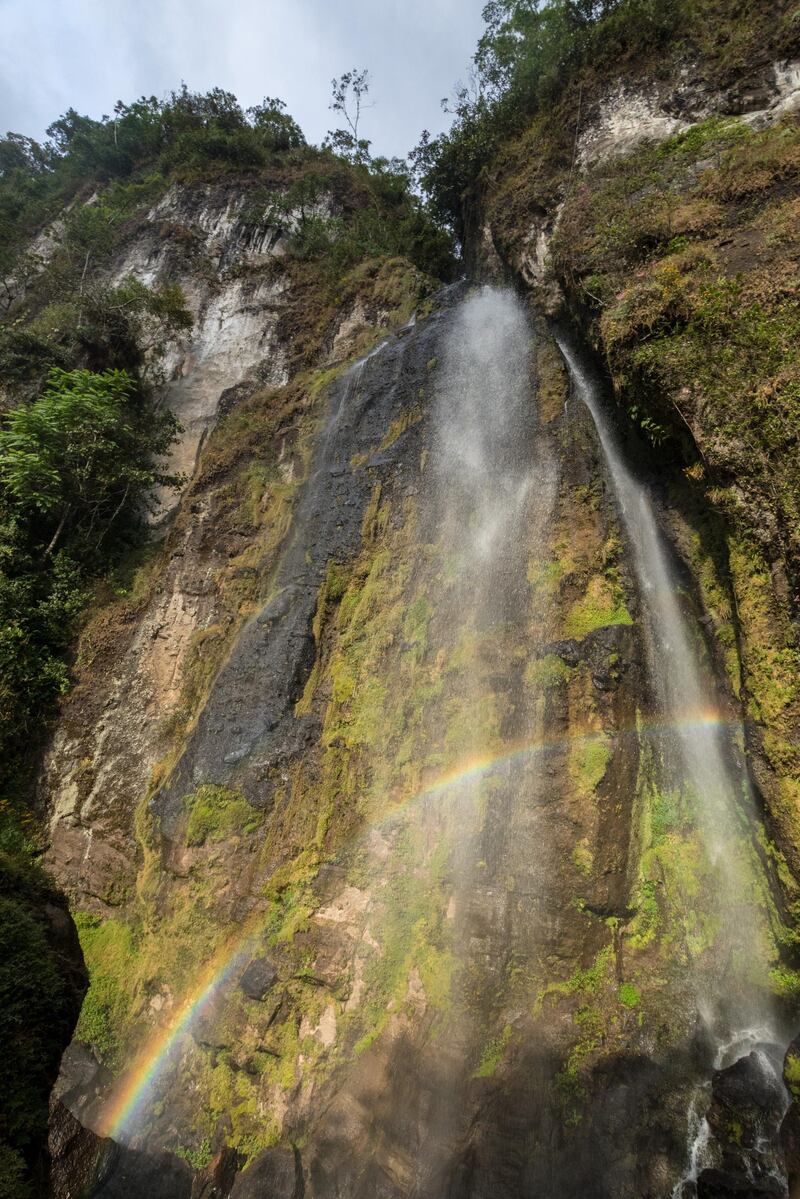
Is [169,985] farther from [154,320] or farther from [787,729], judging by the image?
[154,320]

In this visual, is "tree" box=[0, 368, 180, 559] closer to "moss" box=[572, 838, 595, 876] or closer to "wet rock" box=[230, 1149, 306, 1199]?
"wet rock" box=[230, 1149, 306, 1199]

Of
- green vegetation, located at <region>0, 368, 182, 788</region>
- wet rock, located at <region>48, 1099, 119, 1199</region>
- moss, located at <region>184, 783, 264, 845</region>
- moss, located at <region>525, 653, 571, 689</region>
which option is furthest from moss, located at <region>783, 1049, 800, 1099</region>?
green vegetation, located at <region>0, 368, 182, 788</region>

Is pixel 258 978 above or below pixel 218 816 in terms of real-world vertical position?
below

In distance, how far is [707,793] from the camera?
6.48 meters

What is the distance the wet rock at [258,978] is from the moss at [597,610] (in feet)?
18.1

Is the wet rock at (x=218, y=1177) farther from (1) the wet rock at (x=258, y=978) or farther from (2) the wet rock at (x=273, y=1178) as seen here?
(1) the wet rock at (x=258, y=978)

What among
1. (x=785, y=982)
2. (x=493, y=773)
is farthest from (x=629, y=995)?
(x=493, y=773)

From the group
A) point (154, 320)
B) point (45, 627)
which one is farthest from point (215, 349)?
point (45, 627)

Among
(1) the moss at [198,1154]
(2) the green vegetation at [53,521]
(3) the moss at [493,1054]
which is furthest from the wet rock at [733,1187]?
(2) the green vegetation at [53,521]

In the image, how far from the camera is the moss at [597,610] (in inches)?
286

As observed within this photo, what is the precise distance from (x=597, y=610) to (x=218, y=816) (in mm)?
6038

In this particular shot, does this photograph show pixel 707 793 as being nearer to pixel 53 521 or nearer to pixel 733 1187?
pixel 733 1187

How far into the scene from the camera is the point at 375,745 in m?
7.64

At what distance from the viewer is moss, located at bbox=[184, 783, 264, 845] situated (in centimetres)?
758
